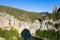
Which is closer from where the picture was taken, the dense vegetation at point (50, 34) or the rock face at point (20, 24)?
the rock face at point (20, 24)

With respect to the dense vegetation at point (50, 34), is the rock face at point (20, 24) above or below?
above

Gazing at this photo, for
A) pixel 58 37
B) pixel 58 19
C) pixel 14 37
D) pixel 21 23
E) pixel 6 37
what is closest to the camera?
pixel 6 37

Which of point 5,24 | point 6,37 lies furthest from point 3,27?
point 6,37

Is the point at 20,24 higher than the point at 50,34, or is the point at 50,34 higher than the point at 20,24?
the point at 20,24

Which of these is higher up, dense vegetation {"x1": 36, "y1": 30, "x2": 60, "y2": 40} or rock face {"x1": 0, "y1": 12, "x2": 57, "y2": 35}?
rock face {"x1": 0, "y1": 12, "x2": 57, "y2": 35}

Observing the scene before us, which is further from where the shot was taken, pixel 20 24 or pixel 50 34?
pixel 50 34

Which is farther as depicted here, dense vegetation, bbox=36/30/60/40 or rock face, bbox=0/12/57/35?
dense vegetation, bbox=36/30/60/40

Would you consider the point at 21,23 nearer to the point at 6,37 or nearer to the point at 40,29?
the point at 40,29

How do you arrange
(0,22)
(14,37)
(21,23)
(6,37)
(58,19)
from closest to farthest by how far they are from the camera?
(6,37) < (14,37) < (0,22) < (21,23) < (58,19)
